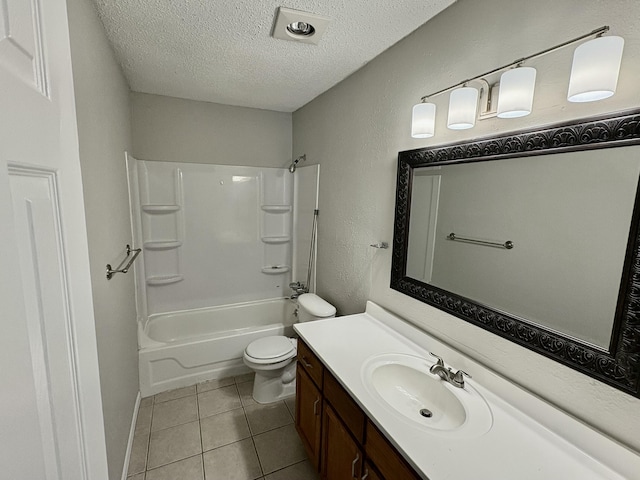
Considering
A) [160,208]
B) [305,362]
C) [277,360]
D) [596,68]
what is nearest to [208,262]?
[160,208]

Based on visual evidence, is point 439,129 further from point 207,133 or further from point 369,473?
point 207,133

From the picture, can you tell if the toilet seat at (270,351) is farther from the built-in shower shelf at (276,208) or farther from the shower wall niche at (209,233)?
the built-in shower shelf at (276,208)

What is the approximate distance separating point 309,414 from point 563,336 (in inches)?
50.7

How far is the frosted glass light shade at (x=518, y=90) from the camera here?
1001mm

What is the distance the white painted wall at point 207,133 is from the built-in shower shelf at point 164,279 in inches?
43.2

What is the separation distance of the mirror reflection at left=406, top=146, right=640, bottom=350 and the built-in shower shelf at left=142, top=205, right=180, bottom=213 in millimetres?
2331

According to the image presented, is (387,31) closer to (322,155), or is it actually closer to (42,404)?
(322,155)

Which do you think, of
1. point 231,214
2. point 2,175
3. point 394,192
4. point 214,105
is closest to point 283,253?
point 231,214

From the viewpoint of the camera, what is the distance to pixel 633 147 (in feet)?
2.71

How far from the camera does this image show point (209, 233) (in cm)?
300

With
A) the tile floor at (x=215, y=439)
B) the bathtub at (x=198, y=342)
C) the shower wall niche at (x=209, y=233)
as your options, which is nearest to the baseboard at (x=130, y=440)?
the tile floor at (x=215, y=439)

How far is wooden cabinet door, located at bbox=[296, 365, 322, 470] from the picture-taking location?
1565 millimetres

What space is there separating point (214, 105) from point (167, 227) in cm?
124

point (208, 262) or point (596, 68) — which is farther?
point (208, 262)
